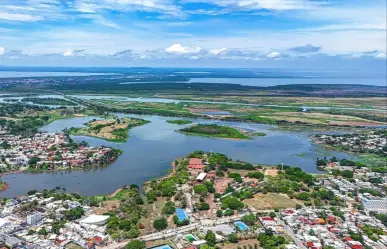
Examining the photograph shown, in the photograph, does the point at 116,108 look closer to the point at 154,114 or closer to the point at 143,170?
the point at 154,114

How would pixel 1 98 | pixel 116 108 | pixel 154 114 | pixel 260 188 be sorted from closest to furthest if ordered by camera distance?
pixel 260 188 → pixel 154 114 → pixel 116 108 → pixel 1 98


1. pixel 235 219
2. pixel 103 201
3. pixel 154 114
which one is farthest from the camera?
pixel 154 114

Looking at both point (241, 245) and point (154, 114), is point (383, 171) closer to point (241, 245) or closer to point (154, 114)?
point (241, 245)

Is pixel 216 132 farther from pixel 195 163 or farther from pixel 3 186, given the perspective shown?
pixel 3 186

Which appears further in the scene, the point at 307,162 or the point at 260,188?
the point at 307,162

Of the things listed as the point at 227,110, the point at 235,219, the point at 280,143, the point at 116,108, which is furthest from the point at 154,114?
the point at 235,219

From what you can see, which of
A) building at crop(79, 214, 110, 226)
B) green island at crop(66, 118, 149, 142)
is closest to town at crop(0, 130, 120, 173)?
green island at crop(66, 118, 149, 142)

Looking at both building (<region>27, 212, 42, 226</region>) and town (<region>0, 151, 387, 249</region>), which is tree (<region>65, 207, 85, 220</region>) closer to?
town (<region>0, 151, 387, 249</region>)
